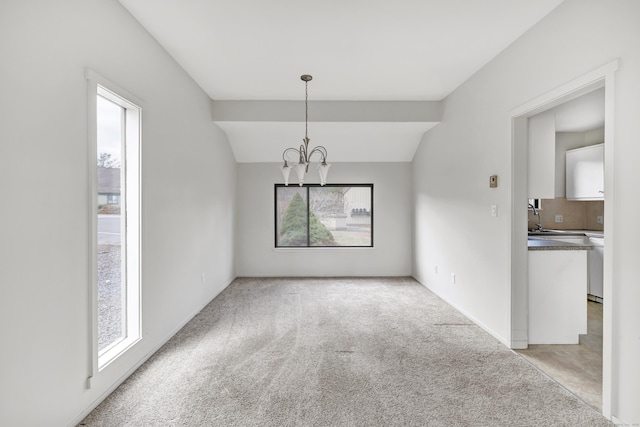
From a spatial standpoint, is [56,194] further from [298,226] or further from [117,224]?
[298,226]

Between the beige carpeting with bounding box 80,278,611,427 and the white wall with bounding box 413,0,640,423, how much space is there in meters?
0.42

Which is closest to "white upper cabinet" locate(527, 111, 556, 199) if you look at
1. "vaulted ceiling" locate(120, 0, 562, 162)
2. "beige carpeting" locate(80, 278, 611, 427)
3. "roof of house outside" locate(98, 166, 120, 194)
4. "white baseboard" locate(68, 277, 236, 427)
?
"vaulted ceiling" locate(120, 0, 562, 162)

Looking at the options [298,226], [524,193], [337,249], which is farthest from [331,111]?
[524,193]

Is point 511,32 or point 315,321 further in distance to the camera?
point 315,321

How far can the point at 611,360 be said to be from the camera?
1893 millimetres

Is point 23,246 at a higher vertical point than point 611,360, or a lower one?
higher

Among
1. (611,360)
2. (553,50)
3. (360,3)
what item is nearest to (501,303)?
(611,360)

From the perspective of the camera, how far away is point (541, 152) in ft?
9.64

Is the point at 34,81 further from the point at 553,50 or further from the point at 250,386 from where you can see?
the point at 553,50

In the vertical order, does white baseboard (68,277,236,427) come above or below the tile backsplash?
below

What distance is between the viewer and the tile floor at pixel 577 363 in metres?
2.24

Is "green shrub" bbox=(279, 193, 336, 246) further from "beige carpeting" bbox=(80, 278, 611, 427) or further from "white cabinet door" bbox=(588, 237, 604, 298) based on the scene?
"white cabinet door" bbox=(588, 237, 604, 298)

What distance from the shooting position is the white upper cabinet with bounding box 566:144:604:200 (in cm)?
441

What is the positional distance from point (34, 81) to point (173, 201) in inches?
64.8
